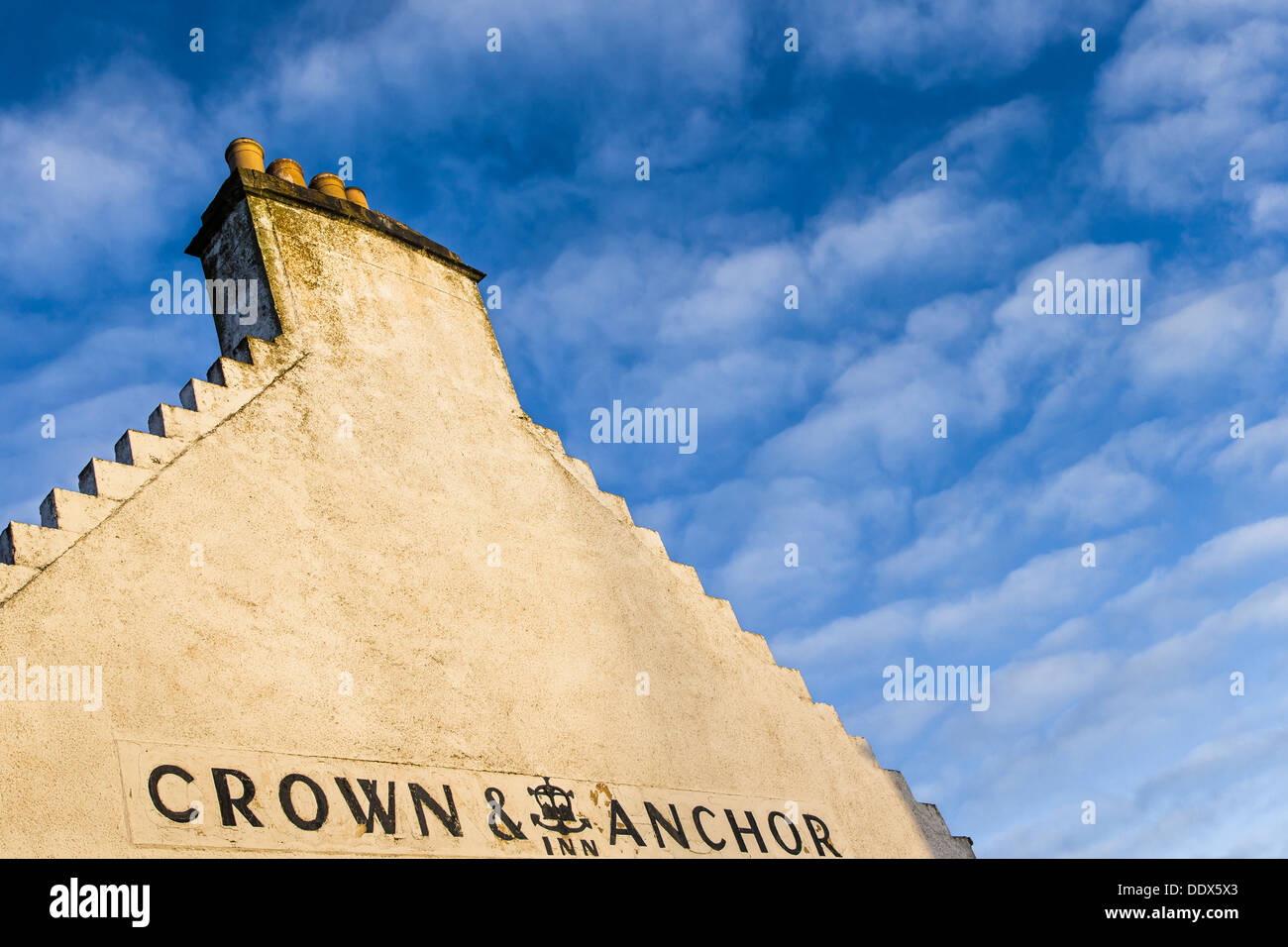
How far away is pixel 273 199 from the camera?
401 inches

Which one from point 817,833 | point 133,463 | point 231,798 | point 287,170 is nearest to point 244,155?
point 287,170

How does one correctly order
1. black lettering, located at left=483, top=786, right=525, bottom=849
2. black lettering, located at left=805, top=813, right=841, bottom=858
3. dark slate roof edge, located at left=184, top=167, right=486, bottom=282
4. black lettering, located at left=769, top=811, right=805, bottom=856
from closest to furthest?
black lettering, located at left=483, top=786, right=525, bottom=849 → black lettering, located at left=769, top=811, right=805, bottom=856 → black lettering, located at left=805, top=813, right=841, bottom=858 → dark slate roof edge, located at left=184, top=167, right=486, bottom=282

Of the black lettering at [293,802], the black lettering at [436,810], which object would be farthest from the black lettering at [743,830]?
the black lettering at [293,802]

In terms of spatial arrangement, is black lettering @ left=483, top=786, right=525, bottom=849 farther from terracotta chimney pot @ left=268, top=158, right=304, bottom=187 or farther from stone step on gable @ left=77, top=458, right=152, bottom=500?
terracotta chimney pot @ left=268, top=158, right=304, bottom=187

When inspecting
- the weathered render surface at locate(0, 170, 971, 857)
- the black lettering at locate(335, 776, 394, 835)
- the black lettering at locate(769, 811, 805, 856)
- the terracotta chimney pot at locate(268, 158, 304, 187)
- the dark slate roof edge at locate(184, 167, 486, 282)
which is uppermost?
the terracotta chimney pot at locate(268, 158, 304, 187)

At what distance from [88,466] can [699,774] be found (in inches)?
202

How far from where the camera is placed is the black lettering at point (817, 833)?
9508mm

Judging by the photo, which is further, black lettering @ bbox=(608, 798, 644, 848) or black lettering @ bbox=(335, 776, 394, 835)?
black lettering @ bbox=(608, 798, 644, 848)

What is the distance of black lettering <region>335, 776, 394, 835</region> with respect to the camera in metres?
6.91

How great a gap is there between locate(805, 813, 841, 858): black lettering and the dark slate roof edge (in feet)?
22.1

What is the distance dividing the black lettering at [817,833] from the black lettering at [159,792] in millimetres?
5274

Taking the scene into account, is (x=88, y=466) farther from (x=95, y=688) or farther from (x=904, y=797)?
(x=904, y=797)

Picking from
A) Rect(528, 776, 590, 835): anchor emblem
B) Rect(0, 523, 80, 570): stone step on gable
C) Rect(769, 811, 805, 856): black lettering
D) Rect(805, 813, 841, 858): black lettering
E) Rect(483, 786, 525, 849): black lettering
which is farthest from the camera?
Rect(805, 813, 841, 858): black lettering

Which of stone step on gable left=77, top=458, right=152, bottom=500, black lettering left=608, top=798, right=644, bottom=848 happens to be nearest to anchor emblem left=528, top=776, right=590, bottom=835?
→ black lettering left=608, top=798, right=644, bottom=848
